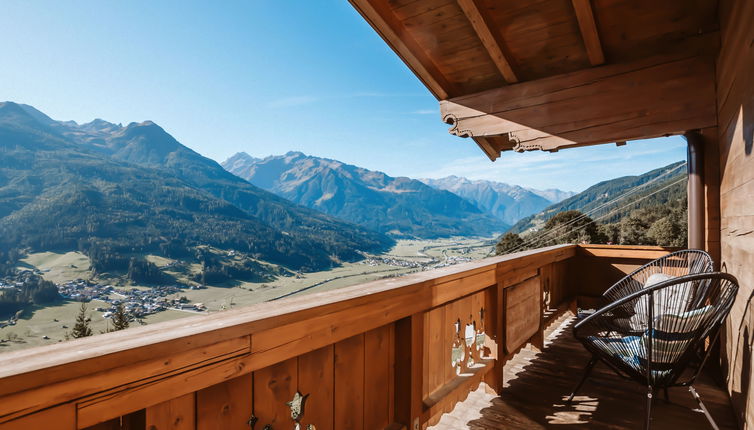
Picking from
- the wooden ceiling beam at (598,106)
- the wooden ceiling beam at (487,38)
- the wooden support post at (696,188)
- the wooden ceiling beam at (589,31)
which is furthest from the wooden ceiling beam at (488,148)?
the wooden support post at (696,188)

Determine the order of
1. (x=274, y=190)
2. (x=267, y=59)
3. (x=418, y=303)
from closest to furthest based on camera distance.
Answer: (x=418, y=303), (x=267, y=59), (x=274, y=190)

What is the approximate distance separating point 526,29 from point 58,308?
55.6m

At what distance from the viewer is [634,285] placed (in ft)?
10.4

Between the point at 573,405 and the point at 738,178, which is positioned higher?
the point at 738,178

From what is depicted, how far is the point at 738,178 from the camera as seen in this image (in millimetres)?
2020

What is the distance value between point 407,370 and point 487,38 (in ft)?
7.25

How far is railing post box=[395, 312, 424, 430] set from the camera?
1623 millimetres

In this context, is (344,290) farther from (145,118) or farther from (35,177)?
(145,118)

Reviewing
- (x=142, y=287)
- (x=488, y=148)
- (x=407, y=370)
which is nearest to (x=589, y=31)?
(x=488, y=148)

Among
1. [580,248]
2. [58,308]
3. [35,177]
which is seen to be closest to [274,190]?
[35,177]

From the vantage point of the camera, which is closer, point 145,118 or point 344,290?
point 344,290

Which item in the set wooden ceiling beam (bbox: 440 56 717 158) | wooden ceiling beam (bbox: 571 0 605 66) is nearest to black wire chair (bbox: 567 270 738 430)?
Answer: wooden ceiling beam (bbox: 440 56 717 158)

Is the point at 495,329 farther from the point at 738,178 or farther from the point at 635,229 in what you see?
the point at 635,229

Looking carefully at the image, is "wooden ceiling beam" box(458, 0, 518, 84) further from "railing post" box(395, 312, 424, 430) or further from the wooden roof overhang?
"railing post" box(395, 312, 424, 430)
